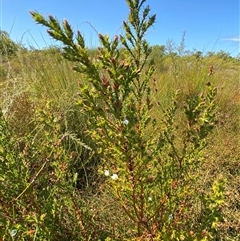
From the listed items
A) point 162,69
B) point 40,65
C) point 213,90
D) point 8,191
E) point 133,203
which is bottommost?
point 8,191

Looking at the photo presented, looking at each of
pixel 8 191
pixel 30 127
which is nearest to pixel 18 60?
pixel 30 127

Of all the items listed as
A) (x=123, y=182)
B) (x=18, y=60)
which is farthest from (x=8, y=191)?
(x=18, y=60)

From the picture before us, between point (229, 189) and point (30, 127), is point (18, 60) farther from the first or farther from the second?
point (229, 189)

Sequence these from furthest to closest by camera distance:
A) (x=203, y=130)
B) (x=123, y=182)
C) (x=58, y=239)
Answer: (x=58, y=239) < (x=203, y=130) < (x=123, y=182)

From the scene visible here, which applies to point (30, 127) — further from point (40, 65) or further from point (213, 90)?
point (213, 90)

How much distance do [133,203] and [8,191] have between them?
0.54 meters

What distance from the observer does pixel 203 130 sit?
1.15 meters

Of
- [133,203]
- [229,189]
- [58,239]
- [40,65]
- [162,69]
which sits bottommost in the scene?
[58,239]

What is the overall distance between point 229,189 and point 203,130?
1261mm

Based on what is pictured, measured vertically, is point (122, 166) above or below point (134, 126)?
below

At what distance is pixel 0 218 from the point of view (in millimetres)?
1077

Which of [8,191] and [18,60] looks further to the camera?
[18,60]

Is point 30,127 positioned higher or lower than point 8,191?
higher

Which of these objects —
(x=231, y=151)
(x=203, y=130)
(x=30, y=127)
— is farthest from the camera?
(x=231, y=151)
